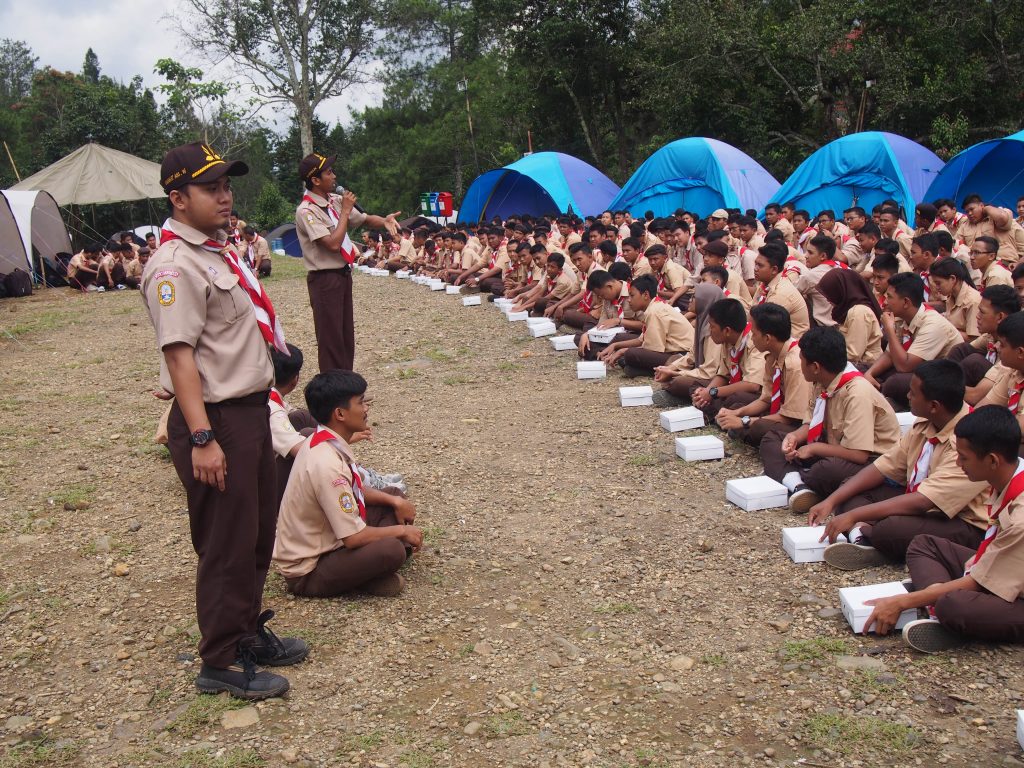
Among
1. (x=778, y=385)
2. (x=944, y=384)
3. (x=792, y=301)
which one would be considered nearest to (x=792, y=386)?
(x=778, y=385)

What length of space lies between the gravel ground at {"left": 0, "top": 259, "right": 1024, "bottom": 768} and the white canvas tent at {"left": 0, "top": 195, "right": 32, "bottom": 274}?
1234 cm

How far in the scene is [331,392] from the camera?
145 inches

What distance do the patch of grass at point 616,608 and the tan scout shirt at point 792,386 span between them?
1969mm

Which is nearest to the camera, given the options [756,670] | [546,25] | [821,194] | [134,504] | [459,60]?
[756,670]

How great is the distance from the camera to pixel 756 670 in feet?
10.3

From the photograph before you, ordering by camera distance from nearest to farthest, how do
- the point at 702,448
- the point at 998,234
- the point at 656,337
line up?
the point at 702,448 < the point at 656,337 < the point at 998,234

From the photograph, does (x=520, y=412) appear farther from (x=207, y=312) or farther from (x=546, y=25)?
(x=546, y=25)

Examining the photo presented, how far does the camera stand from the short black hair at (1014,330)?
13.1 feet

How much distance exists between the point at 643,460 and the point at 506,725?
2.77 metres

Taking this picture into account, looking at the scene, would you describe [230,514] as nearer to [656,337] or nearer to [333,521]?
[333,521]

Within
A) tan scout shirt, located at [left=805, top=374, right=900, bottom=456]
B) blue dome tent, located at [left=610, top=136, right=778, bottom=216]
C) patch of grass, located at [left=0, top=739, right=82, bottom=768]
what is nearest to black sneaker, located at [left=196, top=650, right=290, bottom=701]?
patch of grass, located at [left=0, top=739, right=82, bottom=768]

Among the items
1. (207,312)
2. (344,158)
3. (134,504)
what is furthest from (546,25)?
(207,312)

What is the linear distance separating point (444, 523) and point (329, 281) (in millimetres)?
2044

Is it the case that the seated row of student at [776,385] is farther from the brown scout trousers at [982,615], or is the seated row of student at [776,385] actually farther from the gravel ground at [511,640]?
the brown scout trousers at [982,615]
